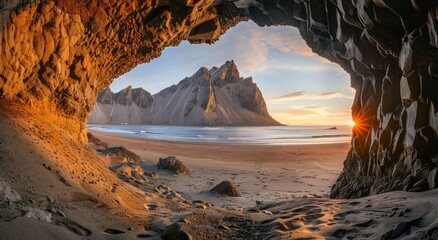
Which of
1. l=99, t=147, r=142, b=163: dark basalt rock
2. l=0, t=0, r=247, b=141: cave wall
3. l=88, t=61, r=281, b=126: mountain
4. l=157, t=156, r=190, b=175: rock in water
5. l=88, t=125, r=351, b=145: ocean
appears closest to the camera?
l=0, t=0, r=247, b=141: cave wall

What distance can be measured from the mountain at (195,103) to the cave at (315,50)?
125006mm

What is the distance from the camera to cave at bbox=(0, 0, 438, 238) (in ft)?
13.4

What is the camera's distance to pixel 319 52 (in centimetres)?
873

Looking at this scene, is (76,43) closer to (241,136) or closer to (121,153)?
(121,153)

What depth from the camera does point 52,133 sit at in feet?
16.5

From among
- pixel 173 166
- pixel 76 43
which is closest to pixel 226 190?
pixel 173 166

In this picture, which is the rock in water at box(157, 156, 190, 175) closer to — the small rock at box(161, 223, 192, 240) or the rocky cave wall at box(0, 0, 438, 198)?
the rocky cave wall at box(0, 0, 438, 198)

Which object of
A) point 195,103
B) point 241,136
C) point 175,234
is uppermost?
point 195,103

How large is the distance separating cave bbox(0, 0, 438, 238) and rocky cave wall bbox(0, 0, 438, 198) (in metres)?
0.02

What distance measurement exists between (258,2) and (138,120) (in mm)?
155220

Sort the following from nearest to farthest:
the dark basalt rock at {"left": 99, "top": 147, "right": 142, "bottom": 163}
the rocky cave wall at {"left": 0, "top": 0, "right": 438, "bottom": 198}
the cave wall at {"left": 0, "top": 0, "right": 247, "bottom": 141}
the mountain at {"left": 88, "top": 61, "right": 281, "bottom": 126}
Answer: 1. the rocky cave wall at {"left": 0, "top": 0, "right": 438, "bottom": 198}
2. the cave wall at {"left": 0, "top": 0, "right": 247, "bottom": 141}
3. the dark basalt rock at {"left": 99, "top": 147, "right": 142, "bottom": 163}
4. the mountain at {"left": 88, "top": 61, "right": 281, "bottom": 126}

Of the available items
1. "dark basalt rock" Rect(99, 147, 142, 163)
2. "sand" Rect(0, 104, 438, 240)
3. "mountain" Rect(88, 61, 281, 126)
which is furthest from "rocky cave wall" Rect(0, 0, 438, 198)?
"mountain" Rect(88, 61, 281, 126)

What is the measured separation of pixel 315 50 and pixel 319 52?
0.22m

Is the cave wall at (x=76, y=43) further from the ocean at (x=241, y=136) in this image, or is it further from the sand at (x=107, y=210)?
the ocean at (x=241, y=136)
